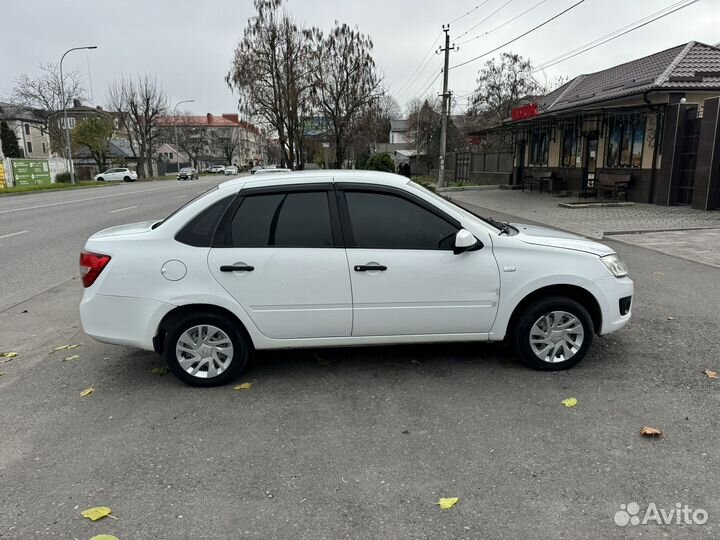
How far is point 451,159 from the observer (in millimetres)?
40594

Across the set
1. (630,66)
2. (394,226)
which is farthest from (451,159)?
(394,226)

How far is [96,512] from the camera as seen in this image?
9.05 feet

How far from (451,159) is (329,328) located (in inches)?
1501

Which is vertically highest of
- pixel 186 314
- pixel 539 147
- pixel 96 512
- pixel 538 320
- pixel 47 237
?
pixel 539 147

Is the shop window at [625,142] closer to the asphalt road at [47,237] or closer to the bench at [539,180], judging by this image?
the bench at [539,180]

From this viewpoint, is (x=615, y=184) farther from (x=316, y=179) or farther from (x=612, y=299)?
(x=316, y=179)

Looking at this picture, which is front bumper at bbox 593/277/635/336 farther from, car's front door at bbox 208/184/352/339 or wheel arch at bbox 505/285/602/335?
car's front door at bbox 208/184/352/339

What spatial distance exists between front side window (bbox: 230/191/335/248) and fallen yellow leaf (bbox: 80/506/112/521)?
1999 millimetres

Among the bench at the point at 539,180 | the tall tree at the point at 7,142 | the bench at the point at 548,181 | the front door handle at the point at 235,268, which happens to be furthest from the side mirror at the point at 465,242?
the tall tree at the point at 7,142

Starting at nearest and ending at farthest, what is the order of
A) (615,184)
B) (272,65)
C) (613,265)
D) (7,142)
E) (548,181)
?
(613,265)
(615,184)
(548,181)
(272,65)
(7,142)

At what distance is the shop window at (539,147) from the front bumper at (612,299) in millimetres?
23287

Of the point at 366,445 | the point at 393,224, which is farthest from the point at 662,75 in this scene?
the point at 366,445

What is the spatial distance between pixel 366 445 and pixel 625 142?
19380 mm

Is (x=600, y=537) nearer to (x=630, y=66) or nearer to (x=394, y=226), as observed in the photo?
(x=394, y=226)
